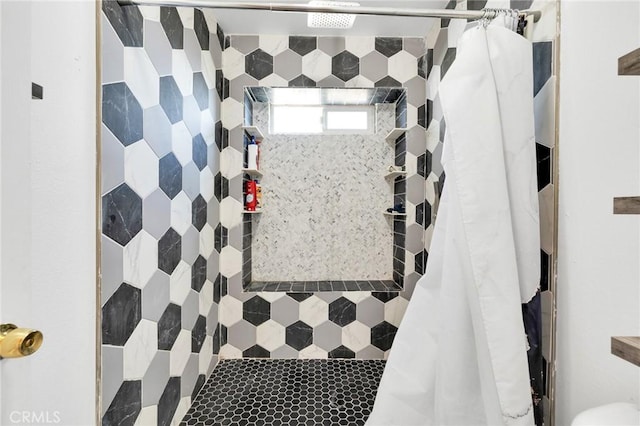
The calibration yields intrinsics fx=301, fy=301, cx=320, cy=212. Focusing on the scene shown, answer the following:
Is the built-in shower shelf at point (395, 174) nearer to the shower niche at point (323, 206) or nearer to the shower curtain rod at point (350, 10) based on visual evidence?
the shower niche at point (323, 206)

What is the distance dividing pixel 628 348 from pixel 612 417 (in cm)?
19

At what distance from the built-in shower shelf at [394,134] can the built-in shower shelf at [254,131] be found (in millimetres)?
857

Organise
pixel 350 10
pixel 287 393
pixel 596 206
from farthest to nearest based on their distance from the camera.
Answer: pixel 287 393, pixel 350 10, pixel 596 206

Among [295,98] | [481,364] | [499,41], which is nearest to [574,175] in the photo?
[499,41]

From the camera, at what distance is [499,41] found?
90 cm

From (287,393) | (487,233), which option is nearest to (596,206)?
(487,233)

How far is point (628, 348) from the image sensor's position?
19.8 inches

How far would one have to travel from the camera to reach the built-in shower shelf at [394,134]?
1915 millimetres

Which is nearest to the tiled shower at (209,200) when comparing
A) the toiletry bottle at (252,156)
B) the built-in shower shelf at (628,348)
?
the toiletry bottle at (252,156)

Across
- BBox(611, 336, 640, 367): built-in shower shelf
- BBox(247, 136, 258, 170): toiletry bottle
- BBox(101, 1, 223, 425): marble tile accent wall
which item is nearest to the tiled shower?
BBox(101, 1, 223, 425): marble tile accent wall

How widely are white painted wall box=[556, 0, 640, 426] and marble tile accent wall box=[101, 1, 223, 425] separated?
130 centimetres

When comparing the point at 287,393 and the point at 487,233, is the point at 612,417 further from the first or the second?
the point at 287,393

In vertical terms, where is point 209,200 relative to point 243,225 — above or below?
above

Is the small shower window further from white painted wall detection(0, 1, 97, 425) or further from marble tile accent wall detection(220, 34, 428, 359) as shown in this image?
white painted wall detection(0, 1, 97, 425)
